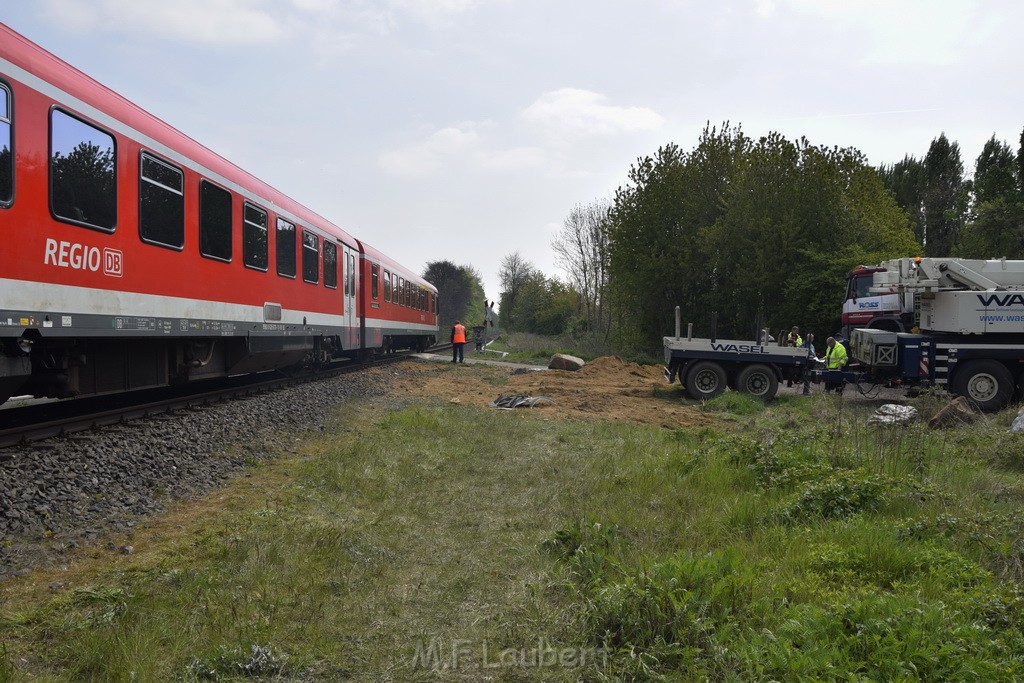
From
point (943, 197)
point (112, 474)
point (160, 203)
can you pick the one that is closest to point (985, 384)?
point (160, 203)

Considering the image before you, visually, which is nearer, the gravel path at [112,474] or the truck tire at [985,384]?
the gravel path at [112,474]

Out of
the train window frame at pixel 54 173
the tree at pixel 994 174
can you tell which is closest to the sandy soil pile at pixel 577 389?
the train window frame at pixel 54 173

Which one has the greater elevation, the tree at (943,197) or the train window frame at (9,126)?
the tree at (943,197)

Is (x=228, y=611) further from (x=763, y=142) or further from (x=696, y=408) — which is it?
(x=763, y=142)

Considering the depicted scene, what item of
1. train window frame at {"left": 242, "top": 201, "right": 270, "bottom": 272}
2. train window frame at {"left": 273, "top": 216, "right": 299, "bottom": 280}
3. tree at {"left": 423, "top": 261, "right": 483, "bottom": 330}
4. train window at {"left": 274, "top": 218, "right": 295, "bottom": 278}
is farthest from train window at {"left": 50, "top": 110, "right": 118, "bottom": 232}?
tree at {"left": 423, "top": 261, "right": 483, "bottom": 330}

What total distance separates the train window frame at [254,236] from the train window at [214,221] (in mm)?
586

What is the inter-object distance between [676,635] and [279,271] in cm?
1082

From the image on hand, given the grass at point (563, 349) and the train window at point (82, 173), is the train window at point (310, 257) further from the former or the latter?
the grass at point (563, 349)

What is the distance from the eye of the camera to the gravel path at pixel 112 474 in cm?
489

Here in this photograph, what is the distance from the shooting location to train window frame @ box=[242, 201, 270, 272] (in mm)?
11059

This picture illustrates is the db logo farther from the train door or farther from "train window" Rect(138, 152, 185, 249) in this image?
the train door

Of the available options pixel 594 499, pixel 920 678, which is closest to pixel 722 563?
pixel 920 678

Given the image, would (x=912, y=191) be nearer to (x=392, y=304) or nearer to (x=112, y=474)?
(x=392, y=304)

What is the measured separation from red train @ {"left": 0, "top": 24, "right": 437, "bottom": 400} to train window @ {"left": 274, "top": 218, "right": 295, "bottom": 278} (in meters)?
0.05
